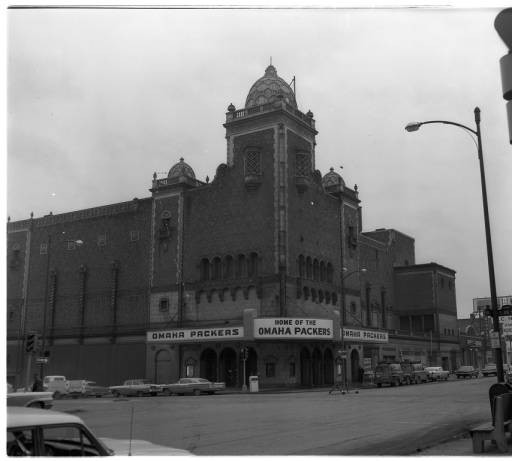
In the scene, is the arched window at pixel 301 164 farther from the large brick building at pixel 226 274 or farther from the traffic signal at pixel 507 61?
the traffic signal at pixel 507 61

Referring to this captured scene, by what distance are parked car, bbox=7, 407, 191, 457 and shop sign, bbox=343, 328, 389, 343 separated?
1893 inches

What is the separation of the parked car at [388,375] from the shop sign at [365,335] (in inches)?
135

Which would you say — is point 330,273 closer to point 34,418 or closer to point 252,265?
point 252,265

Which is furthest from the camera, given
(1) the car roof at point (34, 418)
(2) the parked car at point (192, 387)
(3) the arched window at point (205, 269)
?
(3) the arched window at point (205, 269)

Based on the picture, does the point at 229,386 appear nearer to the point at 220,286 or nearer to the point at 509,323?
→ the point at 220,286

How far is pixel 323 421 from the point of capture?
20.8m

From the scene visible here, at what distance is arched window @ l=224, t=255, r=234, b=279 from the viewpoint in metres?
54.8

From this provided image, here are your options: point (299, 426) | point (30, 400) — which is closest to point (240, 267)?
point (299, 426)

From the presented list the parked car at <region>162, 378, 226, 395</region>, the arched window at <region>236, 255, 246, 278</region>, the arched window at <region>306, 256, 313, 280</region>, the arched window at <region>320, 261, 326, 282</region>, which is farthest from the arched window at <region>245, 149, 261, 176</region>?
the parked car at <region>162, 378, 226, 395</region>

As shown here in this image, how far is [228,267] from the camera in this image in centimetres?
5506

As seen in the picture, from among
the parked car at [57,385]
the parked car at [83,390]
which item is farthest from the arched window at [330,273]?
the parked car at [57,385]

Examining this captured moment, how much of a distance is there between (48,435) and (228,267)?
1868 inches

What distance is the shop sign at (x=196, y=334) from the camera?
165ft

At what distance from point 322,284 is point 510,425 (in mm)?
43572
